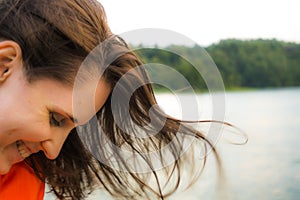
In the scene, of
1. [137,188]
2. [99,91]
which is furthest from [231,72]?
[99,91]

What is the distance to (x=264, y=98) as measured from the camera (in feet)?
21.9

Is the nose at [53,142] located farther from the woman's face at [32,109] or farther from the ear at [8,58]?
the ear at [8,58]

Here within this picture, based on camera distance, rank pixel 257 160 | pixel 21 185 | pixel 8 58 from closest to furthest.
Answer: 1. pixel 8 58
2. pixel 21 185
3. pixel 257 160

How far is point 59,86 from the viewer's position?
1.09 metres

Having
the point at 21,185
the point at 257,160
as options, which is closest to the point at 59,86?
the point at 21,185

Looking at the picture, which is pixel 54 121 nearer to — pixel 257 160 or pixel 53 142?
pixel 53 142

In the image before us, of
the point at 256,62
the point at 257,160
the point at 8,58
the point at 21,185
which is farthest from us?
the point at 256,62

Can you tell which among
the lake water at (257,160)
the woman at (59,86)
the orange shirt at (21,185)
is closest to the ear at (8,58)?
the woman at (59,86)

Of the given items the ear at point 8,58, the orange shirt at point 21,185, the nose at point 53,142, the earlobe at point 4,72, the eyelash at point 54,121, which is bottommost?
the orange shirt at point 21,185

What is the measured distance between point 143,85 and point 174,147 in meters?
0.20

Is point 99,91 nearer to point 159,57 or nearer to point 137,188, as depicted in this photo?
point 159,57

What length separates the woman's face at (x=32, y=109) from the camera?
1.06 metres

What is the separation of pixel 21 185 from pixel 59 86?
1.17ft

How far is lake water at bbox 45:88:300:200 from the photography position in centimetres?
202
